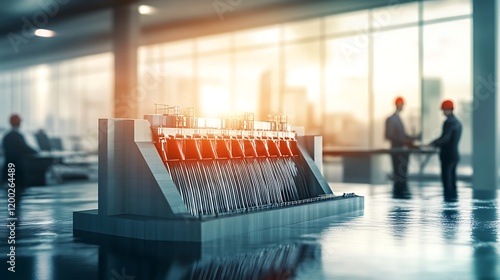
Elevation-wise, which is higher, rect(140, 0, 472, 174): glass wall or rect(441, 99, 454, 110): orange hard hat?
rect(140, 0, 472, 174): glass wall

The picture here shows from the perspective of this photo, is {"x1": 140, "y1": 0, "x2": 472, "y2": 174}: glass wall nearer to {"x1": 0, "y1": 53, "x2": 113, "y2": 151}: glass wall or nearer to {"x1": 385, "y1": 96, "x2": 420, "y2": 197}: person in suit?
{"x1": 385, "y1": 96, "x2": 420, "y2": 197}: person in suit

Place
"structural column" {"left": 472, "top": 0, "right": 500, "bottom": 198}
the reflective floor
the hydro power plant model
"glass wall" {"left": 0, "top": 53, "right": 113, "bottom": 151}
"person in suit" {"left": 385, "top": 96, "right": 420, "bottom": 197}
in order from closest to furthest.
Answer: the reflective floor
the hydro power plant model
"structural column" {"left": 472, "top": 0, "right": 500, "bottom": 198}
"person in suit" {"left": 385, "top": 96, "right": 420, "bottom": 197}
"glass wall" {"left": 0, "top": 53, "right": 113, "bottom": 151}

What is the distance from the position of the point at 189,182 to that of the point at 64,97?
1072 inches

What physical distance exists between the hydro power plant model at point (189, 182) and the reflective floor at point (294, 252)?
0.24 m

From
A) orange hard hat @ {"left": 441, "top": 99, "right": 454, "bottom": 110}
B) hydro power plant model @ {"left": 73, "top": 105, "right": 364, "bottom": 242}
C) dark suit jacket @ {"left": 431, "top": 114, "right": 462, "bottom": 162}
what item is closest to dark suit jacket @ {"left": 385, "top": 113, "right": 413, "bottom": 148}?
dark suit jacket @ {"left": 431, "top": 114, "right": 462, "bottom": 162}

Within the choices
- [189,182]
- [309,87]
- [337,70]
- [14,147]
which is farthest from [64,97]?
[189,182]

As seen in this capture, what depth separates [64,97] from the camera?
32.4 m

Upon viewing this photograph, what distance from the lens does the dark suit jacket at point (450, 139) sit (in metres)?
12.7

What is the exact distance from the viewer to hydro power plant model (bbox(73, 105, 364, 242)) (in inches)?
252

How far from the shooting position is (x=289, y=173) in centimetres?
875

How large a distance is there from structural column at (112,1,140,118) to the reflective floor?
1137 cm

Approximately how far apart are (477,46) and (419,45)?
3.57m

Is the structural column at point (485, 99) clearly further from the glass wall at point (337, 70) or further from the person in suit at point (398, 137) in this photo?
the glass wall at point (337, 70)

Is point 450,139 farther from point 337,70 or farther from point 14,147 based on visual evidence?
point 14,147
